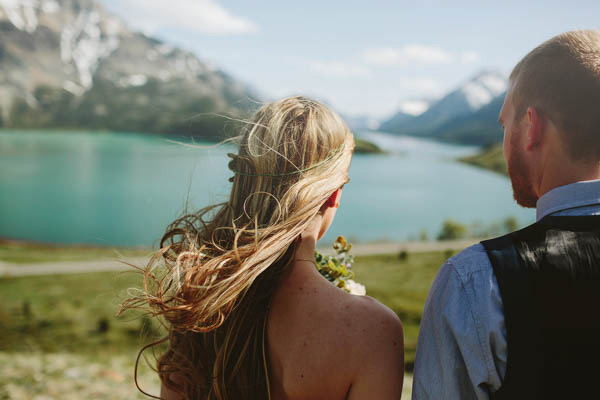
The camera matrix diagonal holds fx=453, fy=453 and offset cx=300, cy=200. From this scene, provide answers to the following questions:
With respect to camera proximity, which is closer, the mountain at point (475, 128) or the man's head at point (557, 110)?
the man's head at point (557, 110)

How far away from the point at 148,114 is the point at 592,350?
553ft

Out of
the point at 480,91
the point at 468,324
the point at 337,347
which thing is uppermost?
the point at 480,91

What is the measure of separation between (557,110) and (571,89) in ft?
0.27

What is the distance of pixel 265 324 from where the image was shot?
1793 mm

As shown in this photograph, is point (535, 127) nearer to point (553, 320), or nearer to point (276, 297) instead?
point (553, 320)

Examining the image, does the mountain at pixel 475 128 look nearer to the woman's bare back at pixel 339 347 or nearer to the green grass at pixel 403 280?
the green grass at pixel 403 280

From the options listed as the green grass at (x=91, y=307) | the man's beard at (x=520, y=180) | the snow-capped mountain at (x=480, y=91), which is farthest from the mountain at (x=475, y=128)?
the man's beard at (x=520, y=180)

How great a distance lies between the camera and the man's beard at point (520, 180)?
1.67 metres

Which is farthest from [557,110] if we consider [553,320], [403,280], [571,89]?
[403,280]

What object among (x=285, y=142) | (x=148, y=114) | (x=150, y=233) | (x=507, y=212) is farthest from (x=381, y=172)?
(x=148, y=114)

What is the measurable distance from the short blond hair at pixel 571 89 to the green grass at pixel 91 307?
721cm

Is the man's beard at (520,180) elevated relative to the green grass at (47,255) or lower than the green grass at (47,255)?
elevated

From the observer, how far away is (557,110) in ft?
5.02

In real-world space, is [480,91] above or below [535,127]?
above
